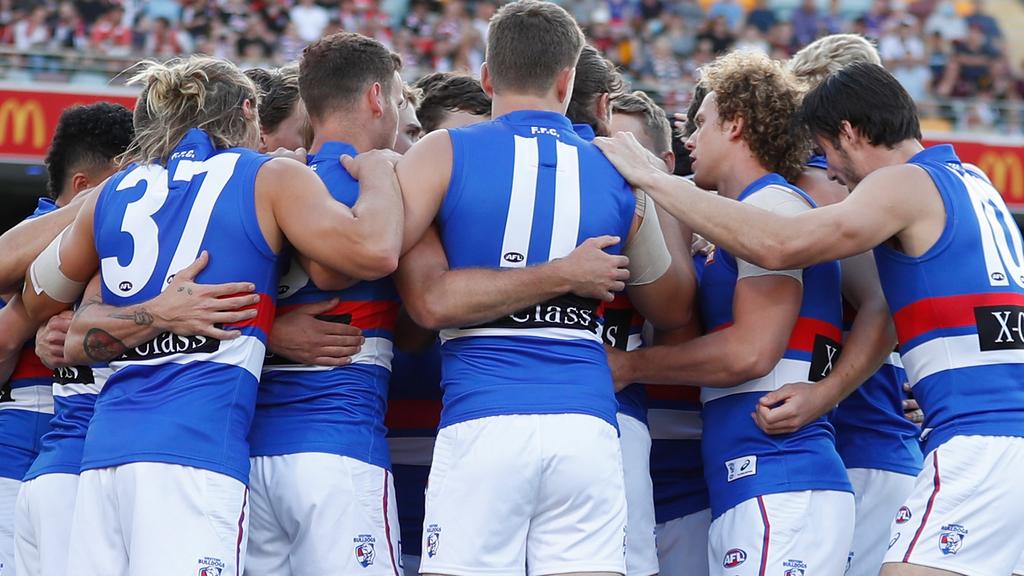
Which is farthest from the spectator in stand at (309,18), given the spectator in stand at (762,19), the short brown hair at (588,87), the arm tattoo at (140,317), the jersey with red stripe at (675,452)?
the arm tattoo at (140,317)

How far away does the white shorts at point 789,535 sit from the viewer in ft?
14.8

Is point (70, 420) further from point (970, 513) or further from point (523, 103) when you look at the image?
point (970, 513)

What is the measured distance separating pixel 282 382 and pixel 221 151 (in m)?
0.87

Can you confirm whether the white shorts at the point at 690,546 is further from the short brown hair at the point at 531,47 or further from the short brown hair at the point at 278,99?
the short brown hair at the point at 278,99

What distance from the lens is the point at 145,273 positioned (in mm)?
4359

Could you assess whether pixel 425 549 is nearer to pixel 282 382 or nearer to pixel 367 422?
pixel 367 422

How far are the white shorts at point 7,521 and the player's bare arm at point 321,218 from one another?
1.96m

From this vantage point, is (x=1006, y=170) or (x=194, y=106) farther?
(x=1006, y=170)

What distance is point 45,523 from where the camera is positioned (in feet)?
15.3

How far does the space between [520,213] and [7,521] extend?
2.77 meters

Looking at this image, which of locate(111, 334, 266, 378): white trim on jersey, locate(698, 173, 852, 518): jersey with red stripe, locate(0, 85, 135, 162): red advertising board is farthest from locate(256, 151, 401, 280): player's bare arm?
locate(0, 85, 135, 162): red advertising board

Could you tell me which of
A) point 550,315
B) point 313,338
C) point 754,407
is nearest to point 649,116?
point 754,407

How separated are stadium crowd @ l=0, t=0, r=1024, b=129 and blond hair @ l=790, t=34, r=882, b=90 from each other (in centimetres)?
721

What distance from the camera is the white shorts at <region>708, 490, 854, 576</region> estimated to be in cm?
451
